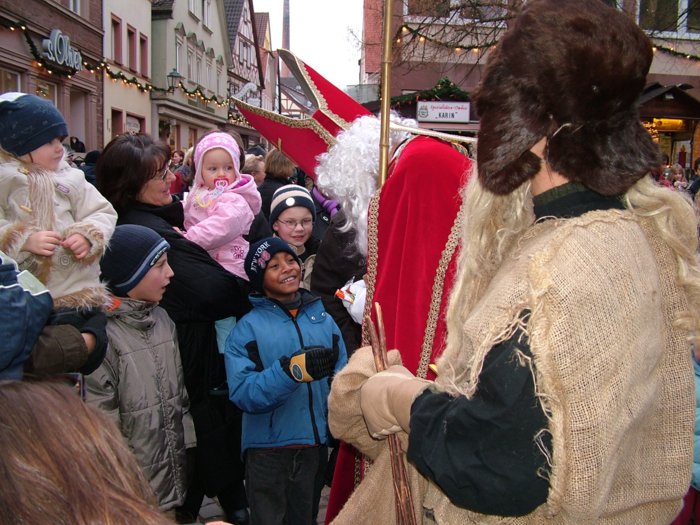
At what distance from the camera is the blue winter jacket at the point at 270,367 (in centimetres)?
300

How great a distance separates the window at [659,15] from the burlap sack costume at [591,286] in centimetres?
906

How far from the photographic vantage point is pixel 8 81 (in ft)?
42.3

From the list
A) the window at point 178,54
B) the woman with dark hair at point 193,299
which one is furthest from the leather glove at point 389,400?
the window at point 178,54

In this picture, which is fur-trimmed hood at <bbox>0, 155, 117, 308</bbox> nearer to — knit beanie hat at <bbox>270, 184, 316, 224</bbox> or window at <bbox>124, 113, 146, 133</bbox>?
knit beanie hat at <bbox>270, 184, 316, 224</bbox>

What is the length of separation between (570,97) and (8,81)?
46.2ft

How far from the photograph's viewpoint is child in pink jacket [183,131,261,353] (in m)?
3.81

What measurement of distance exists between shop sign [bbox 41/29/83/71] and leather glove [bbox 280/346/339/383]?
527 inches

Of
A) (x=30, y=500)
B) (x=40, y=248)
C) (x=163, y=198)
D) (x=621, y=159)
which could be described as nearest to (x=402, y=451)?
(x=621, y=159)

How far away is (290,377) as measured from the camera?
9.34 feet

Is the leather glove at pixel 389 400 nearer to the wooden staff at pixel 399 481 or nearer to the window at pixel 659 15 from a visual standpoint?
the wooden staff at pixel 399 481

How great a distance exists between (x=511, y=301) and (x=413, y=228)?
3.07ft

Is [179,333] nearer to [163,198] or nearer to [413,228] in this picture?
[163,198]

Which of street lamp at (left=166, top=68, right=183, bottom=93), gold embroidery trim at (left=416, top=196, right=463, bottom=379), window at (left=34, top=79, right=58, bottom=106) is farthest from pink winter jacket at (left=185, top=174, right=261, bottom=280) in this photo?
street lamp at (left=166, top=68, right=183, bottom=93)

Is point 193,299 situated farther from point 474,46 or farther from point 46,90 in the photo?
point 46,90
